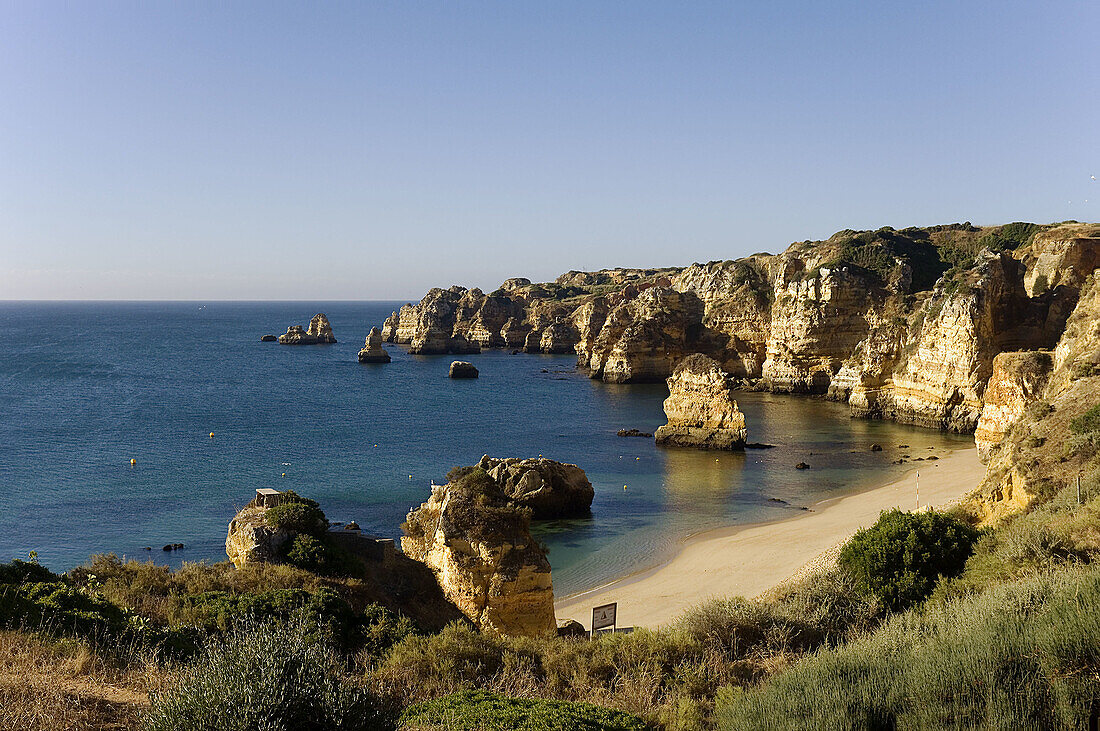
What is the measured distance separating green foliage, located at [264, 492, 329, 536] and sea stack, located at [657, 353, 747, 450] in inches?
1305

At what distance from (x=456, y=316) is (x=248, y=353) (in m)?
32.9

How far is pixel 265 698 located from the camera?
19.2ft

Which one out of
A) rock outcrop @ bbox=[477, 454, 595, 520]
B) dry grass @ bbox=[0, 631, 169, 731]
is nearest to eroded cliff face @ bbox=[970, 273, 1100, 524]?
rock outcrop @ bbox=[477, 454, 595, 520]

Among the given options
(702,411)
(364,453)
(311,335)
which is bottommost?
(364,453)

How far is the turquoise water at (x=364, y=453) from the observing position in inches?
1192

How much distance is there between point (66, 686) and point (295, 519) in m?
8.57

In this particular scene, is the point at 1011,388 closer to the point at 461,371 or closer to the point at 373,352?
the point at 461,371

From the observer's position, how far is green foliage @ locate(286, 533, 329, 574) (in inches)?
A: 602

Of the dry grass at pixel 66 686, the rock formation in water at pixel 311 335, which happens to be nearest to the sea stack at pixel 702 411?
the dry grass at pixel 66 686

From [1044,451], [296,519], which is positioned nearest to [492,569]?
[296,519]

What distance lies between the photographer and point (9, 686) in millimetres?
7066

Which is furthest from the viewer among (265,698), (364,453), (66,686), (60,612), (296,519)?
(364,453)

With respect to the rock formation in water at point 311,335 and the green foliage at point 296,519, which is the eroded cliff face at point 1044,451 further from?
the rock formation in water at point 311,335

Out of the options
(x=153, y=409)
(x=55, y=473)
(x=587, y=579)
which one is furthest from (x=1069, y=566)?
(x=153, y=409)
